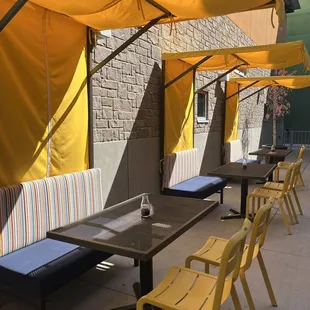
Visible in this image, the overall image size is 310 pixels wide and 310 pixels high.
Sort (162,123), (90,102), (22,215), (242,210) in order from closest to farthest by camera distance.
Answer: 1. (22,215)
2. (90,102)
3. (242,210)
4. (162,123)

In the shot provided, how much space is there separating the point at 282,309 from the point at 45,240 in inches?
83.7

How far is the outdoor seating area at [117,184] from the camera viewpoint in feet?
7.77

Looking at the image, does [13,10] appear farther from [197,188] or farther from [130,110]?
[197,188]

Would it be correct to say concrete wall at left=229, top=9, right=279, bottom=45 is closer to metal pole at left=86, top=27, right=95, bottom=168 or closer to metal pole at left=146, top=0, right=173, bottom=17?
metal pole at left=86, top=27, right=95, bottom=168

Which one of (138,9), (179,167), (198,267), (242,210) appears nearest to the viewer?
(138,9)

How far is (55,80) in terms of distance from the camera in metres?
3.34

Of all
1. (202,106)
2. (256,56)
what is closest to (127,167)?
(256,56)

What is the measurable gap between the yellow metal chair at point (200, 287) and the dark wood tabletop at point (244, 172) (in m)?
2.78

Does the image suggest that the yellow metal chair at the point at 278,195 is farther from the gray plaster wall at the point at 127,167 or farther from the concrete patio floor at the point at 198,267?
the gray plaster wall at the point at 127,167

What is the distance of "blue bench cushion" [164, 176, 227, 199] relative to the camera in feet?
16.7

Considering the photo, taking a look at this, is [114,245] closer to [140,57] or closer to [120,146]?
[120,146]

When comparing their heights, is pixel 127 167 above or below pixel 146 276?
above

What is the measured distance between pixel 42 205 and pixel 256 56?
4.11 metres

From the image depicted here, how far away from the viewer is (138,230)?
237 cm
